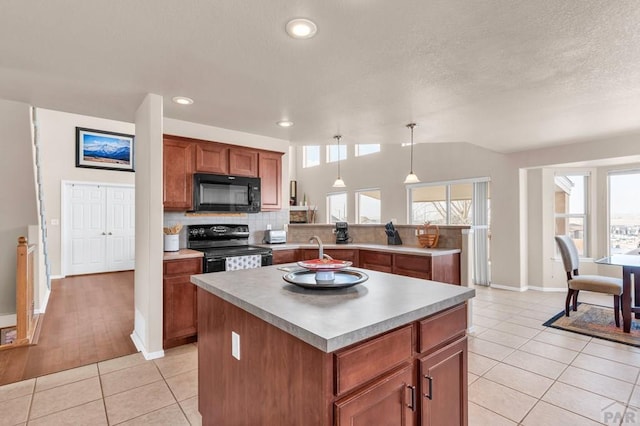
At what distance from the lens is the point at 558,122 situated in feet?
12.2

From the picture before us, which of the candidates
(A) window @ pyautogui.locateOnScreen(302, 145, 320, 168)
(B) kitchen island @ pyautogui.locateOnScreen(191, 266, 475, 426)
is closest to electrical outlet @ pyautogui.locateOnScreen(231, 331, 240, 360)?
(B) kitchen island @ pyautogui.locateOnScreen(191, 266, 475, 426)

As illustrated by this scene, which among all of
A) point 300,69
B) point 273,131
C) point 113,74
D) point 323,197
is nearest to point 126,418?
point 113,74

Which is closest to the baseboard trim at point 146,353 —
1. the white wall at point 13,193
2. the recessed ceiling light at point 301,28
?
the white wall at point 13,193

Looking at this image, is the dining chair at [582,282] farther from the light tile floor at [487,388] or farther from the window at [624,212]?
the window at [624,212]

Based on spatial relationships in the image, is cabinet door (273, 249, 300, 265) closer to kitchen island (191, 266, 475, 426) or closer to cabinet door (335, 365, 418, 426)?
kitchen island (191, 266, 475, 426)

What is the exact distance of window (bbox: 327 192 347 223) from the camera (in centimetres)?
905

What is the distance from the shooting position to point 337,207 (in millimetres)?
9289

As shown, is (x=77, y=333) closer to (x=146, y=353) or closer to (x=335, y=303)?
(x=146, y=353)

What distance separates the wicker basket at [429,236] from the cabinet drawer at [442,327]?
227 centimetres

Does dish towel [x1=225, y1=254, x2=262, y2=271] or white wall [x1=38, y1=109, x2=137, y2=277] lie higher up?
white wall [x1=38, y1=109, x2=137, y2=277]

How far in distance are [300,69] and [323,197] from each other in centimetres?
722

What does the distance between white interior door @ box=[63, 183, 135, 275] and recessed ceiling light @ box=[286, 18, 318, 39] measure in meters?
6.94

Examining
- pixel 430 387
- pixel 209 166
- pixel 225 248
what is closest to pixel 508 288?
pixel 225 248

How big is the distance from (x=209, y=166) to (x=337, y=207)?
5795 mm
